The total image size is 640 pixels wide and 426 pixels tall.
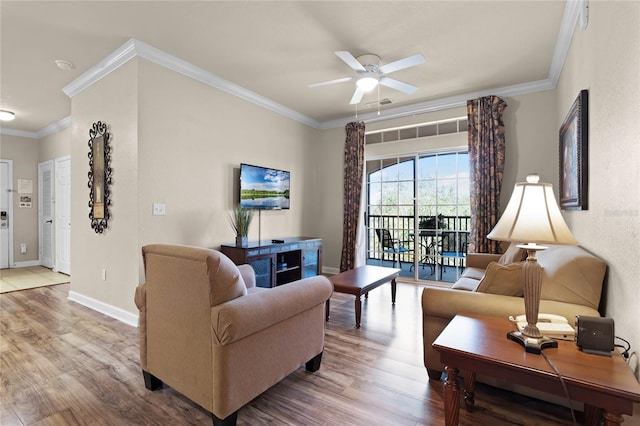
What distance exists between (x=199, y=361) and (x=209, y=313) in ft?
1.01

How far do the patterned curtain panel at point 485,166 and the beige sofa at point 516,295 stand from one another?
219 cm

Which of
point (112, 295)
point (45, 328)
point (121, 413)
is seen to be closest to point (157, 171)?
point (112, 295)

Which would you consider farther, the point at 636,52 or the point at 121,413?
the point at 121,413

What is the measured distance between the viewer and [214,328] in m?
1.51

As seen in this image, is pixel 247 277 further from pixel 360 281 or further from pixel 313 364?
pixel 360 281

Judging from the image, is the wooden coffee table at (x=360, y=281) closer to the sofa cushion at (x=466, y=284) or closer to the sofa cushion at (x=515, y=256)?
the sofa cushion at (x=466, y=284)

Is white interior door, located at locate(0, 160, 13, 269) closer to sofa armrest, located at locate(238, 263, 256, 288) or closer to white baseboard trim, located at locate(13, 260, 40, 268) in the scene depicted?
white baseboard trim, located at locate(13, 260, 40, 268)

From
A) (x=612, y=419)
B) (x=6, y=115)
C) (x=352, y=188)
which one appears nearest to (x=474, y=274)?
(x=612, y=419)

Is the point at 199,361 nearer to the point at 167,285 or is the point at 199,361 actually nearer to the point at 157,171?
the point at 167,285

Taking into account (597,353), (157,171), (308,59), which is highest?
(308,59)

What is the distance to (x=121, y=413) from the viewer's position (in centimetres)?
177

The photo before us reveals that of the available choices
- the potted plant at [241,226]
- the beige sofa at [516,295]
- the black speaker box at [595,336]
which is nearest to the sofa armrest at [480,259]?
the beige sofa at [516,295]

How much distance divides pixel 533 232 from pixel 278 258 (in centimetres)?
346

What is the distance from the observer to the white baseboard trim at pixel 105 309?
125 inches
